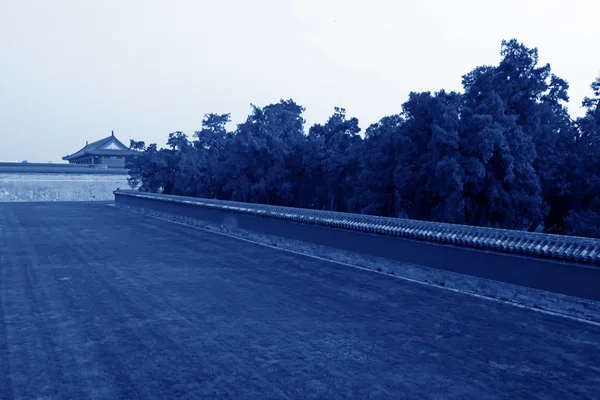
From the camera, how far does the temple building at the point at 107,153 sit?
155 ft

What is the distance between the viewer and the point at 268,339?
19.3 ft

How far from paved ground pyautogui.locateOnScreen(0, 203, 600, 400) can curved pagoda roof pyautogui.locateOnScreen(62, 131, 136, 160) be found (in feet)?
130

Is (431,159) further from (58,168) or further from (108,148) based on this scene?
(108,148)

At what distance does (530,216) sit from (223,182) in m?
14.9

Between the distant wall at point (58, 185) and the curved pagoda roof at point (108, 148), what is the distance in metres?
5.54

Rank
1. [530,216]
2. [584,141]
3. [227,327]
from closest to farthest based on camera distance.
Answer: [227,327] → [530,216] → [584,141]

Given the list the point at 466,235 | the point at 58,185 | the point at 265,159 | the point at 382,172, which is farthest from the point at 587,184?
the point at 58,185

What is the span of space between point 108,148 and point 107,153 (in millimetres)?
1902

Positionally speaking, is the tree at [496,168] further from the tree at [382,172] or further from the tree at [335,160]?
the tree at [335,160]

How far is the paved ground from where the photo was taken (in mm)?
4555

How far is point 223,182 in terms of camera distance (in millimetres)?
23984

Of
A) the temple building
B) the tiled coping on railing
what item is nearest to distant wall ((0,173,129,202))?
the temple building

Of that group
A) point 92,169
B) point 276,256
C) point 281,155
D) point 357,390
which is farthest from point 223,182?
point 92,169

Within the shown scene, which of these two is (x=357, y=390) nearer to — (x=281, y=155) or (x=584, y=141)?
(x=584, y=141)
